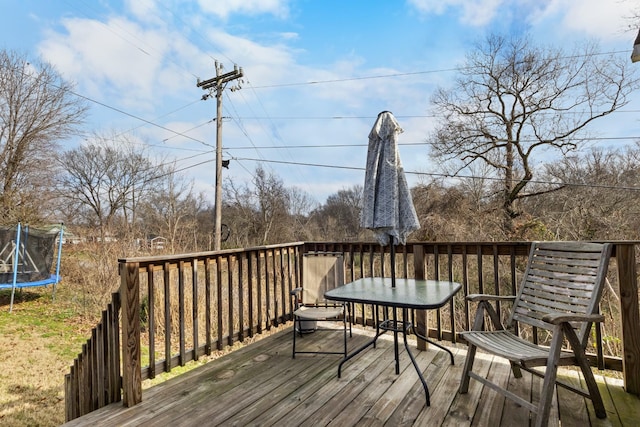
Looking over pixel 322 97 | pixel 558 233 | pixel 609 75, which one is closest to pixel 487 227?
pixel 558 233

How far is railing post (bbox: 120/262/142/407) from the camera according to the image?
7.45 feet

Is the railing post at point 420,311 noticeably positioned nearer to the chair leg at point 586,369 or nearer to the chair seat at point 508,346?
the chair seat at point 508,346

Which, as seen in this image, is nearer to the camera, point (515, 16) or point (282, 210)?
point (515, 16)

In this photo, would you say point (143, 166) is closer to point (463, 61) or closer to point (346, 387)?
point (463, 61)

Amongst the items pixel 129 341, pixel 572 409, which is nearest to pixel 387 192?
pixel 572 409

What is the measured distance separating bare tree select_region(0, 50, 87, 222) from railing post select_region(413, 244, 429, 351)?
12876mm

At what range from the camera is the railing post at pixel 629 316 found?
2.29 meters

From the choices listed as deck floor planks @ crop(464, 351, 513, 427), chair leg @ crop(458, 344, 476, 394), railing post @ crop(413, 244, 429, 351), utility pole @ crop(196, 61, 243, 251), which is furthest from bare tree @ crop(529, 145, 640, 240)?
utility pole @ crop(196, 61, 243, 251)

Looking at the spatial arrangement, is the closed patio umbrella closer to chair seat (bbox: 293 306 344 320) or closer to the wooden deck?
chair seat (bbox: 293 306 344 320)

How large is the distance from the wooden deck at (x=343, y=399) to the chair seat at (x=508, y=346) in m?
0.40

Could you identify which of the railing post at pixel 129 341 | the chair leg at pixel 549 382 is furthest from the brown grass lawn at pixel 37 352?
the chair leg at pixel 549 382

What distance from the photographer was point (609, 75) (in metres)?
10.6

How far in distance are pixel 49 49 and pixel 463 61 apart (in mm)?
14455

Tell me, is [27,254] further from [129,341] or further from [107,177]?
[107,177]
